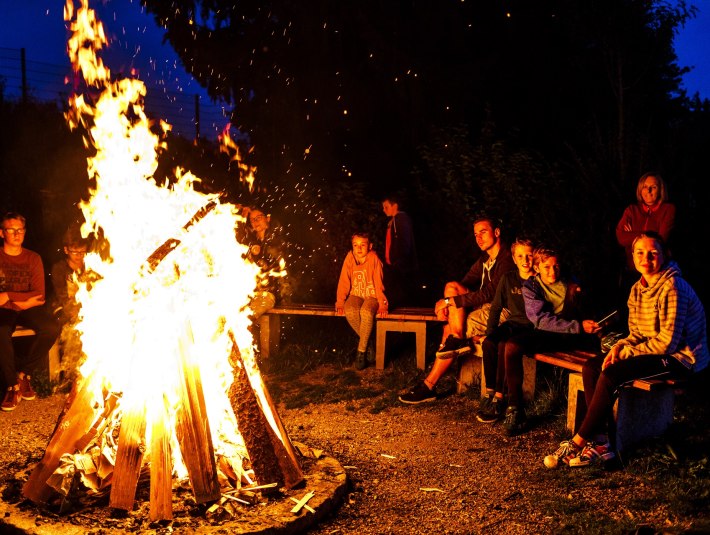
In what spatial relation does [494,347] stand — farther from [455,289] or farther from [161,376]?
[161,376]

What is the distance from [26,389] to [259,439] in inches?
153

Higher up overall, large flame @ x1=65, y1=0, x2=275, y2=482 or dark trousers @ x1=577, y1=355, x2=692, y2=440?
large flame @ x1=65, y1=0, x2=275, y2=482

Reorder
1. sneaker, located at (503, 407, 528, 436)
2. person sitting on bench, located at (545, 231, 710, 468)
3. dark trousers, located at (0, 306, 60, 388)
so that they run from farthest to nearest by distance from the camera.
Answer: dark trousers, located at (0, 306, 60, 388) → sneaker, located at (503, 407, 528, 436) → person sitting on bench, located at (545, 231, 710, 468)

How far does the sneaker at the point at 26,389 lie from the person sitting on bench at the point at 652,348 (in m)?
5.00

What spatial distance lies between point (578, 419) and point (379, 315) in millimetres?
3113

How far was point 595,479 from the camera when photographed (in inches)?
198

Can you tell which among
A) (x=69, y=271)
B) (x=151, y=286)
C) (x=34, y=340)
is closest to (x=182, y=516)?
(x=151, y=286)

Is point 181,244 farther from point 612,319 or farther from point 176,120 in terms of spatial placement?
point 176,120

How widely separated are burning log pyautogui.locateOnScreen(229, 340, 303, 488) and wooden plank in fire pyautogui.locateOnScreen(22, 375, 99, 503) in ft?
2.96

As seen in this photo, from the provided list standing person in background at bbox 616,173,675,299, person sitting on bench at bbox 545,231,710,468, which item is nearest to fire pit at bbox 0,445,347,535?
person sitting on bench at bbox 545,231,710,468

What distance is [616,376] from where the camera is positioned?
211 inches

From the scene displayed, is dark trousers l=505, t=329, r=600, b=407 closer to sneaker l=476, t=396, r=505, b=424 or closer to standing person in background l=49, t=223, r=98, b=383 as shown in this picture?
sneaker l=476, t=396, r=505, b=424

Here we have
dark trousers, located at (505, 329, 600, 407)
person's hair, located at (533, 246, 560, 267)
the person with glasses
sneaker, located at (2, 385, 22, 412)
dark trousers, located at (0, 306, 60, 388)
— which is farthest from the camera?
the person with glasses

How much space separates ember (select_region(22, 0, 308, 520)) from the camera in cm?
436
